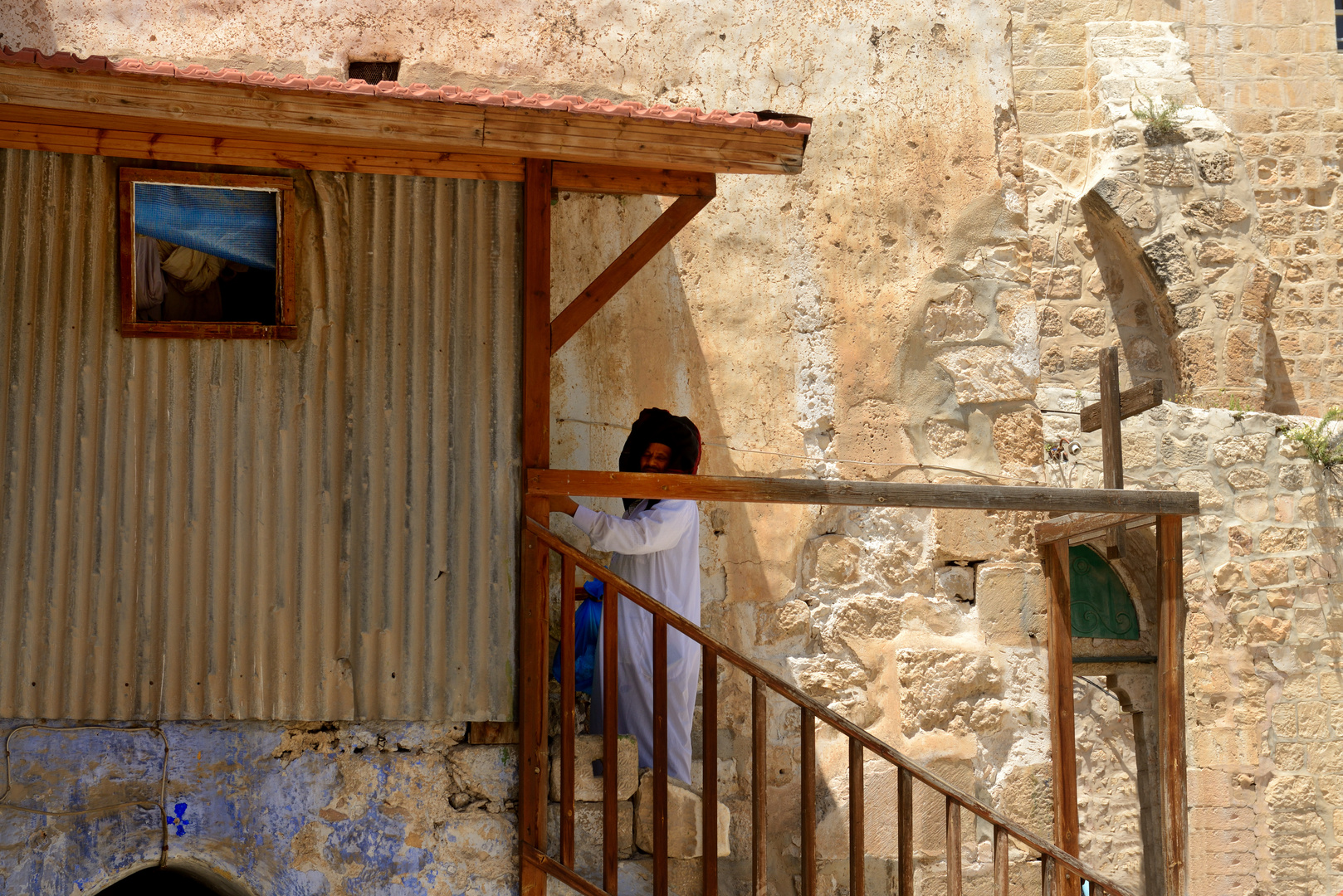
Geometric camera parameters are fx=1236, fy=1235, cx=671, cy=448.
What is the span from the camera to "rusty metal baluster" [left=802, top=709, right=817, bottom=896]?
4.56 metres

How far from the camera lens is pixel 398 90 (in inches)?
169

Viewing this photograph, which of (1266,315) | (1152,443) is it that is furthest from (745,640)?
(1266,315)

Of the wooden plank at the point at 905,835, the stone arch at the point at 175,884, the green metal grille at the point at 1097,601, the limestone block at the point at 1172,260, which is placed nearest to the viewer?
the wooden plank at the point at 905,835

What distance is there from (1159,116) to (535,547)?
922cm

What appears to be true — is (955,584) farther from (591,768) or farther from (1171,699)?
(591,768)

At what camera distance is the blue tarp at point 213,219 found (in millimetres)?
4695

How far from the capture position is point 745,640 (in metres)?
6.11

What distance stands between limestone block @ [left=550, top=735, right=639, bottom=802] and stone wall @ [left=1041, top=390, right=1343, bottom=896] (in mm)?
6323

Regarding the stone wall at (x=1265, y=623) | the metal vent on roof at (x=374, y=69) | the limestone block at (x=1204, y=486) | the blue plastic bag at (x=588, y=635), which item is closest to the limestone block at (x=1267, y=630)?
the stone wall at (x=1265, y=623)

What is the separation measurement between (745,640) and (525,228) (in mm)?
2404

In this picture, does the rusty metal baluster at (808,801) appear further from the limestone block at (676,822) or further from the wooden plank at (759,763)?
the limestone block at (676,822)

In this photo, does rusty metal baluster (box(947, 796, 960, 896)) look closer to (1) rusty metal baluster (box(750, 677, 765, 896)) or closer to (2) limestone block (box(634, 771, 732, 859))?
(1) rusty metal baluster (box(750, 677, 765, 896))

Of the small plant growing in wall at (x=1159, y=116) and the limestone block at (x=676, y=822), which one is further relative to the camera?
the small plant growing in wall at (x=1159, y=116)

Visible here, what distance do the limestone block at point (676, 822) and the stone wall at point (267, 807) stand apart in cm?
48
